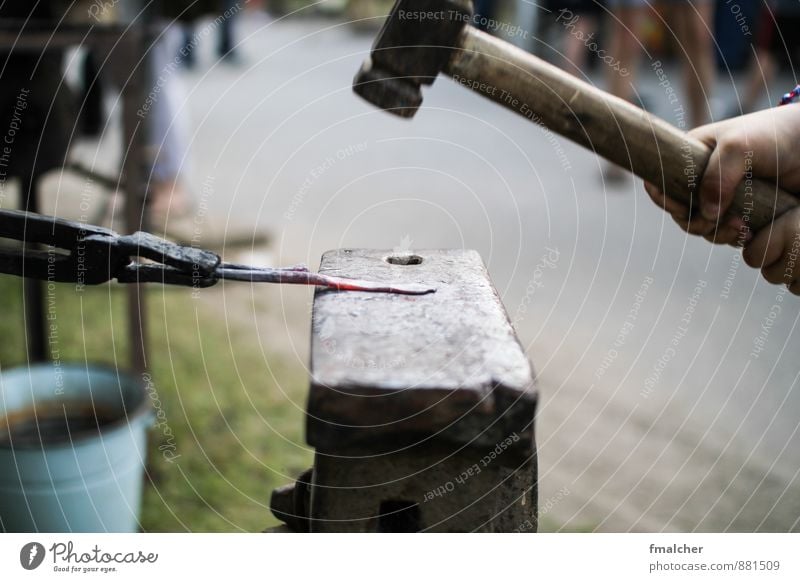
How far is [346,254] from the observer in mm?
791

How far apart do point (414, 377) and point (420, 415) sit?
0.09ft

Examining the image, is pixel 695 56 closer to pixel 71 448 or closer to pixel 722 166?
pixel 722 166

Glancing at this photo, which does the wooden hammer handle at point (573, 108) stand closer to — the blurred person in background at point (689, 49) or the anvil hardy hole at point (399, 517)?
the anvil hardy hole at point (399, 517)

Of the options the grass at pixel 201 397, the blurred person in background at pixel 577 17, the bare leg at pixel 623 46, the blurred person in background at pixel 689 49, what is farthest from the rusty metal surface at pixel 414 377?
the blurred person in background at pixel 577 17

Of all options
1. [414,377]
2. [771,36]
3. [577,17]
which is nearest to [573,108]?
[414,377]

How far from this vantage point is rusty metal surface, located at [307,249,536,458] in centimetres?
51

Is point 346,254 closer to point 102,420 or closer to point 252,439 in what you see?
point 102,420

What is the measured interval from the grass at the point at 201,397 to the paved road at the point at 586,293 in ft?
0.54

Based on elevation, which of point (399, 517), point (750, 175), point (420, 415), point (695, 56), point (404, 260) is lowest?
point (399, 517)

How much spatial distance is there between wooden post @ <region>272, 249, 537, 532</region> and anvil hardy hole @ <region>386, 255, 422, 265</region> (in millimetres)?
97

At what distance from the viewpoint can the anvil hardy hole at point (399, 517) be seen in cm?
60

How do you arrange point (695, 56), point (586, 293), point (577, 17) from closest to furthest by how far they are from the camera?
point (586, 293) < point (695, 56) < point (577, 17)

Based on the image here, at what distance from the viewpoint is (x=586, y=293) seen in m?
2.09

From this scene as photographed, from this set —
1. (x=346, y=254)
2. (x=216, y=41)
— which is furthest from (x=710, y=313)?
(x=216, y=41)
